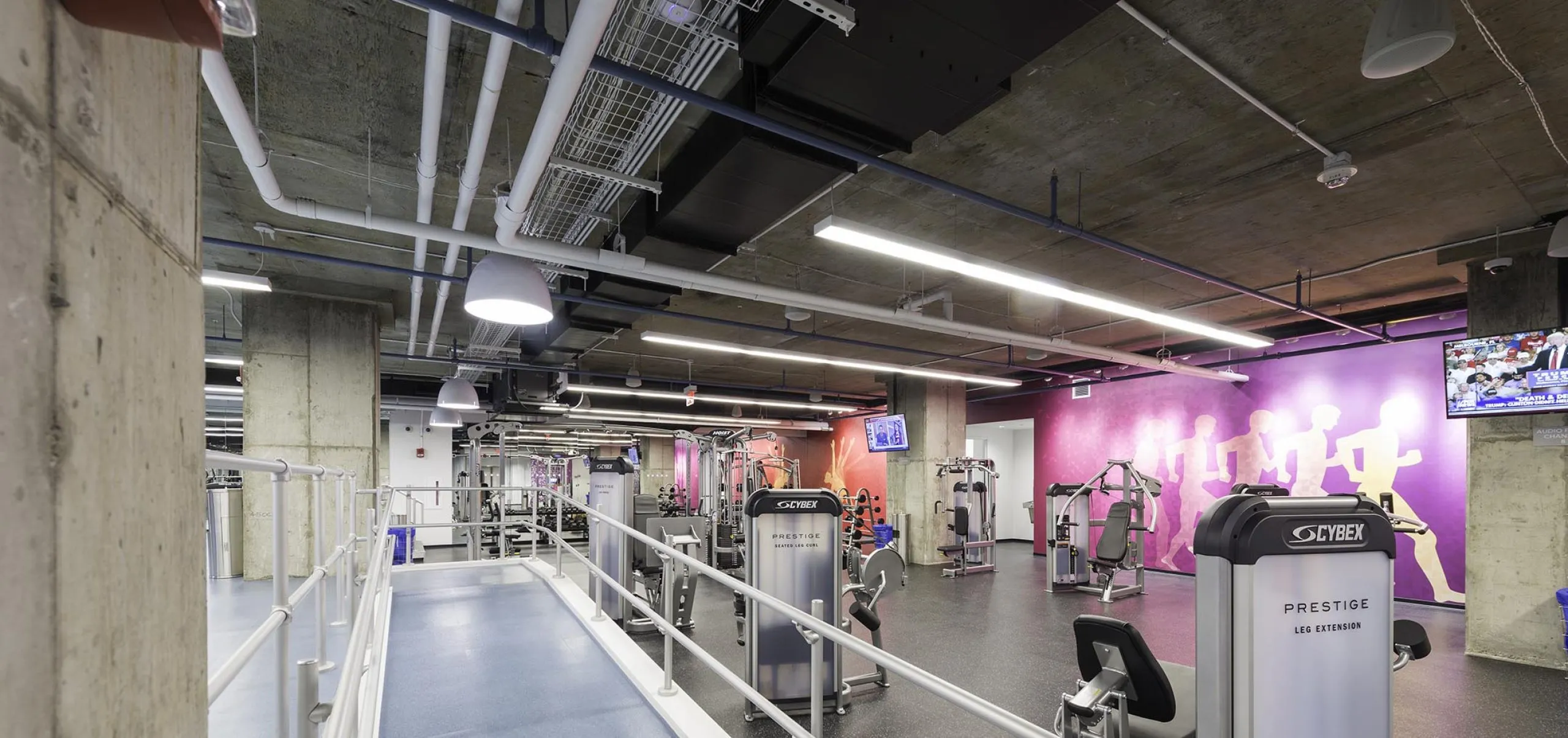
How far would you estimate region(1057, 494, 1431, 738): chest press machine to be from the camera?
2352mm

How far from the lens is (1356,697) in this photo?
245cm

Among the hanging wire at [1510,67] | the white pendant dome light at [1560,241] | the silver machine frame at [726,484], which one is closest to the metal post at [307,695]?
the hanging wire at [1510,67]

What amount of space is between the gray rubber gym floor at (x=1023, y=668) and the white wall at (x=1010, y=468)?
6755 mm

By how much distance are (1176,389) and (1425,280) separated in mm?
4170

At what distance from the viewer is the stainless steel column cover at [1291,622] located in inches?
92.6

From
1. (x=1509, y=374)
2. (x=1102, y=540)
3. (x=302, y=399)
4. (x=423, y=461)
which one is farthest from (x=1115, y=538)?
(x=423, y=461)

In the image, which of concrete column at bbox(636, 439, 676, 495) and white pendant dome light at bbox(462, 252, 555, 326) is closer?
white pendant dome light at bbox(462, 252, 555, 326)

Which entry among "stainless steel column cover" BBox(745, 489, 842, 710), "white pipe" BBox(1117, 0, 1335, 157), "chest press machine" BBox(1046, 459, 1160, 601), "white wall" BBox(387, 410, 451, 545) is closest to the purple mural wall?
"chest press machine" BBox(1046, 459, 1160, 601)

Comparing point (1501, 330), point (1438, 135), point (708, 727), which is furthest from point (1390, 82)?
point (708, 727)

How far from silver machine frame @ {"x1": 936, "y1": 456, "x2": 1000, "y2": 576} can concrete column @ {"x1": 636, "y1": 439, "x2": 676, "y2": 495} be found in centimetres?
1383

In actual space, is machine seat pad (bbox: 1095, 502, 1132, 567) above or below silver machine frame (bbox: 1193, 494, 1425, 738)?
below

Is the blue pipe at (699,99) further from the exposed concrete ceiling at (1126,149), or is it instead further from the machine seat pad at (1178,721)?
the machine seat pad at (1178,721)

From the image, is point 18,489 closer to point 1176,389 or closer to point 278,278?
point 278,278

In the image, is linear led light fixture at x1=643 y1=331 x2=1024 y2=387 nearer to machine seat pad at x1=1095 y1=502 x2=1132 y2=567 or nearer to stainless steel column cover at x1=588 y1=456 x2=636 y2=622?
stainless steel column cover at x1=588 y1=456 x2=636 y2=622
